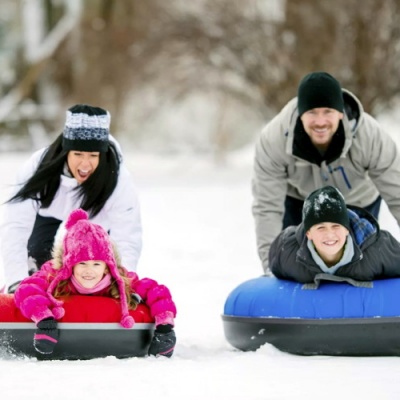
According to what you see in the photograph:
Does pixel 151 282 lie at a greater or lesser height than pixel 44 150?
lesser

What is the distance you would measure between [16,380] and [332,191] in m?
1.74

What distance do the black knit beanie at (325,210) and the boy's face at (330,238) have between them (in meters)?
0.02

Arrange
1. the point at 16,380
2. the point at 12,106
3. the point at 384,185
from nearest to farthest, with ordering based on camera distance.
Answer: the point at 16,380 < the point at 384,185 < the point at 12,106

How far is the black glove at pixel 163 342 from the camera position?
455 centimetres

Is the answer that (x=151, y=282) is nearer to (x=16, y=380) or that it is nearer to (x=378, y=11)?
(x=16, y=380)

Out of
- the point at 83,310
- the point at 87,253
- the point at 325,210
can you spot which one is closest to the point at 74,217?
the point at 87,253

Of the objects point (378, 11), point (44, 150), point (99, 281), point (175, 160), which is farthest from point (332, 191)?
point (175, 160)

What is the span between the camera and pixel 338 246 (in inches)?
184

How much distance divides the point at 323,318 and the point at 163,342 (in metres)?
0.73

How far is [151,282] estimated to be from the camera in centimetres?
480

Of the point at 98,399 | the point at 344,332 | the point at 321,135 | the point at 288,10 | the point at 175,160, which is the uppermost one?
the point at 288,10

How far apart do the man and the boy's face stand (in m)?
0.83

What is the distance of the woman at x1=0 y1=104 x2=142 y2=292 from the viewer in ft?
17.0

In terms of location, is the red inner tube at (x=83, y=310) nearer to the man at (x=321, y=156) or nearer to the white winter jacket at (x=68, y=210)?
the white winter jacket at (x=68, y=210)
